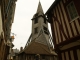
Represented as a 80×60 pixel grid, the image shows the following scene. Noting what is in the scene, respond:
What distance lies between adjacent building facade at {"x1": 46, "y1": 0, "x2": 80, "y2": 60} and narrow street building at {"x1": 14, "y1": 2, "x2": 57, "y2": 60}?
1.61m

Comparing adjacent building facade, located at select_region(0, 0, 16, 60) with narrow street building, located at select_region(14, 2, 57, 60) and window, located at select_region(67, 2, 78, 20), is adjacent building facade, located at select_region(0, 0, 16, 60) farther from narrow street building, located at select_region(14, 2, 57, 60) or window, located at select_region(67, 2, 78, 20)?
window, located at select_region(67, 2, 78, 20)

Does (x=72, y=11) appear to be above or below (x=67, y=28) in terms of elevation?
above

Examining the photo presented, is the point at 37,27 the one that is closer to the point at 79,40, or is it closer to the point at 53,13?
the point at 53,13

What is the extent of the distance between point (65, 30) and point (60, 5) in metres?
1.75

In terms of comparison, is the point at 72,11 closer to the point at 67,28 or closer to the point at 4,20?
the point at 67,28

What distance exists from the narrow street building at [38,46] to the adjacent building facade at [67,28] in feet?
5.29

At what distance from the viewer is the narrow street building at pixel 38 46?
12.5 m

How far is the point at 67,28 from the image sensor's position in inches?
188

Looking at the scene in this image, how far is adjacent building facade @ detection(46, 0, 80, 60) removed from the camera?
428cm

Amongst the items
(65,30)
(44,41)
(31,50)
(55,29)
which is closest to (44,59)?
Result: (31,50)

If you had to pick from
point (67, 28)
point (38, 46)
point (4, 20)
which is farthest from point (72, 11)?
point (38, 46)

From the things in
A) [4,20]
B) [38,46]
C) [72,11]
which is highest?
[72,11]

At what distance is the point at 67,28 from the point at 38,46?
34.9 feet

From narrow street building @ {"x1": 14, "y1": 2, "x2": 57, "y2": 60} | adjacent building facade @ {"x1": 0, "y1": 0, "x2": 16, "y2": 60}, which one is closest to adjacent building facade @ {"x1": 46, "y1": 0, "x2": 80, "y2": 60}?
narrow street building @ {"x1": 14, "y1": 2, "x2": 57, "y2": 60}
